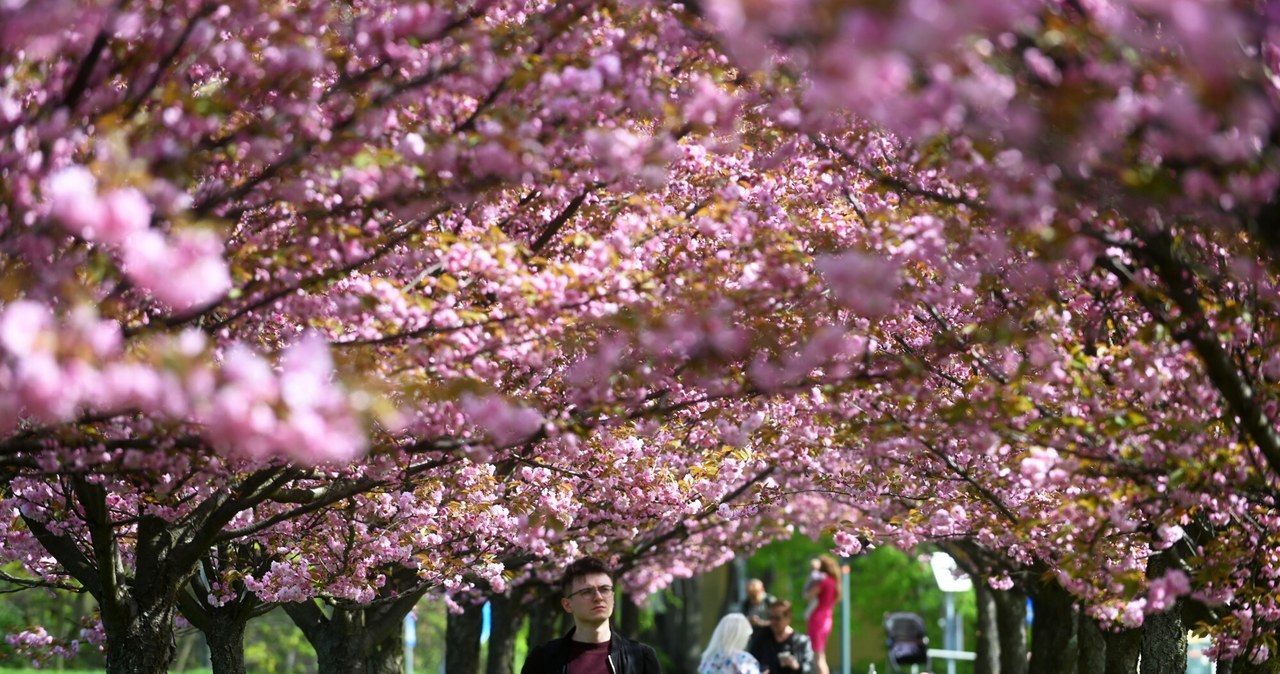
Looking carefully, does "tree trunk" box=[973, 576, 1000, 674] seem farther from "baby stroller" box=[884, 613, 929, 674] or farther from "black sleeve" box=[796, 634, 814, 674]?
"black sleeve" box=[796, 634, 814, 674]

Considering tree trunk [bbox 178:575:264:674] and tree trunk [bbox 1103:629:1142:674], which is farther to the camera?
tree trunk [bbox 178:575:264:674]

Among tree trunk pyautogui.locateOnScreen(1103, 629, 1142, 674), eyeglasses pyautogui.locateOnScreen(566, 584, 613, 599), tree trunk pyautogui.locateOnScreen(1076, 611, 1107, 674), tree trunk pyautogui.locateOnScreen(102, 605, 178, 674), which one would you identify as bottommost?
tree trunk pyautogui.locateOnScreen(102, 605, 178, 674)

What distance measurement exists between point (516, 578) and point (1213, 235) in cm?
1167

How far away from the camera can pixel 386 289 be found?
6.45 meters

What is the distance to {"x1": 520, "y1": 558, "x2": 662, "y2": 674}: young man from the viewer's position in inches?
Answer: 344

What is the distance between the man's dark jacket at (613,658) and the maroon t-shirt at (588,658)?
1.1 inches

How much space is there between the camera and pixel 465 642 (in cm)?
2012

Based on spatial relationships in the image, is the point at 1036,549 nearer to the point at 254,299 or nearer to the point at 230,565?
the point at 254,299

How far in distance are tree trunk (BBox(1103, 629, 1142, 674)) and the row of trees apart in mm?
2808

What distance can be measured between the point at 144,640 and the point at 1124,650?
8082 millimetres

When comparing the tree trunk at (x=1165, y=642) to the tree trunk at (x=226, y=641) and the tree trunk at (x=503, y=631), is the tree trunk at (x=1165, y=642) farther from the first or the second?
the tree trunk at (x=503, y=631)

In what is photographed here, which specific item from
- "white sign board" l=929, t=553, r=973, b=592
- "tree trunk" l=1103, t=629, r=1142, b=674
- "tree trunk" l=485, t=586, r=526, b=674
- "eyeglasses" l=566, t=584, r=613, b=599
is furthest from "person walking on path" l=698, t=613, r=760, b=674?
"white sign board" l=929, t=553, r=973, b=592

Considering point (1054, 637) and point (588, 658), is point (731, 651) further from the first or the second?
point (1054, 637)

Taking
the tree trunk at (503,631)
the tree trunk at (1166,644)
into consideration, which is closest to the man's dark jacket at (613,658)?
the tree trunk at (1166,644)
